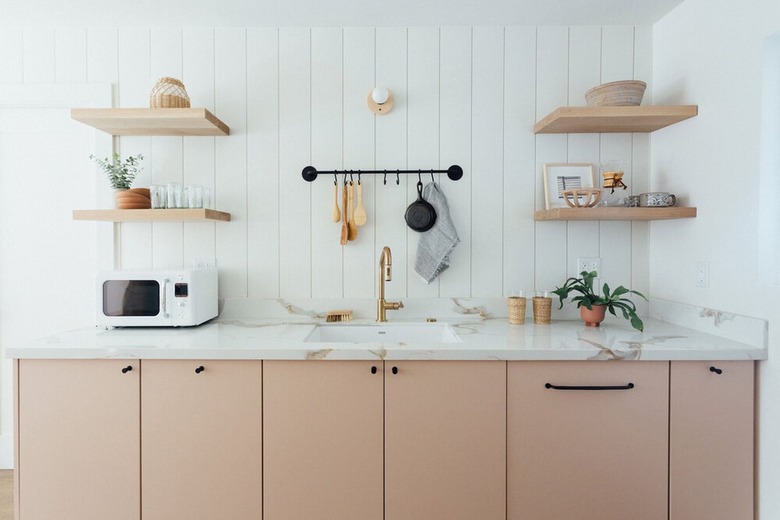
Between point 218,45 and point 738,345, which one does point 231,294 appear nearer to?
point 218,45

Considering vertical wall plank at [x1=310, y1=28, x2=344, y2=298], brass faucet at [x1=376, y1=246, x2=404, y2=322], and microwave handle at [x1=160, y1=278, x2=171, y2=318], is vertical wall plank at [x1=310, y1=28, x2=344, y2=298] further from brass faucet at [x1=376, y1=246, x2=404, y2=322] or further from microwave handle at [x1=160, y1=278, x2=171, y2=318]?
microwave handle at [x1=160, y1=278, x2=171, y2=318]

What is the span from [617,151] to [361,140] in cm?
123

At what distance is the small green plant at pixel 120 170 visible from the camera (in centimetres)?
204

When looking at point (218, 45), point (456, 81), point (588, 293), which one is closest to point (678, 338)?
point (588, 293)

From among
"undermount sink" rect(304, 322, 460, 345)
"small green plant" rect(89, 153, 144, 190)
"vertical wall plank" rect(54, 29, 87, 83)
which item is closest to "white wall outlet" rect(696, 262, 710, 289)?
"undermount sink" rect(304, 322, 460, 345)

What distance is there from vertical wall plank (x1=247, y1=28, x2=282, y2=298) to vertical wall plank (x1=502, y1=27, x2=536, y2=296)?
111 centimetres

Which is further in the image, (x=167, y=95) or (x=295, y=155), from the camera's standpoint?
(x=295, y=155)

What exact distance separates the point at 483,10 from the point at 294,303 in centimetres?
159

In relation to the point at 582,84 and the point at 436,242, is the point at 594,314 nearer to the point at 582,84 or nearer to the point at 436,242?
the point at 436,242

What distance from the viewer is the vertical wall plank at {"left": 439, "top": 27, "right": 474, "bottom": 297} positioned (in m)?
2.15

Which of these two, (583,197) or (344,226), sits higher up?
(583,197)

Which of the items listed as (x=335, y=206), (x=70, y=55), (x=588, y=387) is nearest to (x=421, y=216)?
(x=335, y=206)

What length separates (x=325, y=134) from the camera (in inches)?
85.2

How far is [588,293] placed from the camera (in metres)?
1.96
